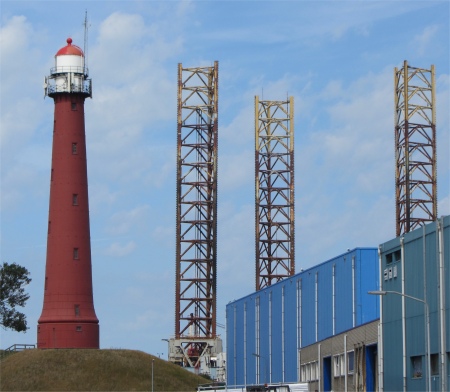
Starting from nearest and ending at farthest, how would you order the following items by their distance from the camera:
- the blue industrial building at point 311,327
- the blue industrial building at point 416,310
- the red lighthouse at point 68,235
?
the blue industrial building at point 416,310 < the blue industrial building at point 311,327 < the red lighthouse at point 68,235

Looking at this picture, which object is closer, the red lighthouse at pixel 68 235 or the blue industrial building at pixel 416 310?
the blue industrial building at pixel 416 310

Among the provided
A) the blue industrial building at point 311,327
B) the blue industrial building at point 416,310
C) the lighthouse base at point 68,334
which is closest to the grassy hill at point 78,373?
the lighthouse base at point 68,334

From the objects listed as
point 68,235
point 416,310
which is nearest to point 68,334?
point 68,235

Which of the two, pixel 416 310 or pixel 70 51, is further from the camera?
pixel 70 51

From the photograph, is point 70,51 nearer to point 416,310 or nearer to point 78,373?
point 78,373

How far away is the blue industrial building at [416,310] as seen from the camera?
64.8 meters

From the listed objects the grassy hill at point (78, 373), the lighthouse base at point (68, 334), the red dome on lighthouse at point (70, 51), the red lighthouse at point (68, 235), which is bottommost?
the grassy hill at point (78, 373)

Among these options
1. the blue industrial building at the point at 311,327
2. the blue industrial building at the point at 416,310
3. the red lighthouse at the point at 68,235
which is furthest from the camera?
the red lighthouse at the point at 68,235

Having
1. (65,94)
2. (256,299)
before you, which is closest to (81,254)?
(65,94)

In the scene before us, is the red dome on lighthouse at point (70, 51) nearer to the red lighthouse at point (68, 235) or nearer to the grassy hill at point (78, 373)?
the red lighthouse at point (68, 235)

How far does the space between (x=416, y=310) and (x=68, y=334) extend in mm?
56464

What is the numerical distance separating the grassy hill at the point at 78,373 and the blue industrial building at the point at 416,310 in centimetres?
5027

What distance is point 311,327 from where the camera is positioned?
108875 mm

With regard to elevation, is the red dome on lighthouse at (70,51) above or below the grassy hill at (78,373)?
above
